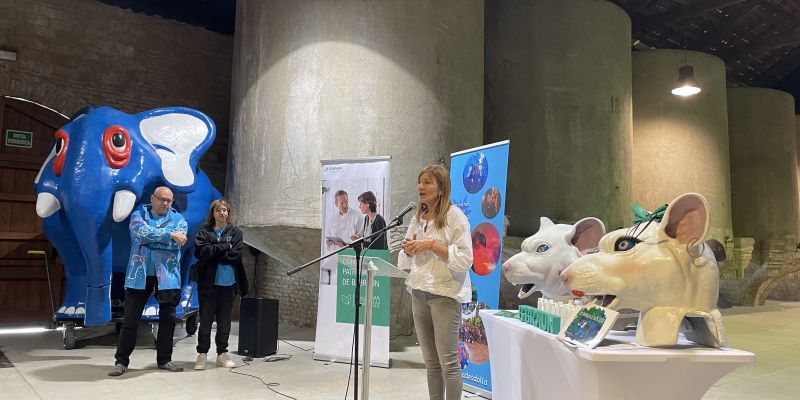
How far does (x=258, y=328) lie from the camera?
18.7ft

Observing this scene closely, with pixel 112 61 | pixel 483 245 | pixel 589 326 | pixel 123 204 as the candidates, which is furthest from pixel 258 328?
pixel 112 61

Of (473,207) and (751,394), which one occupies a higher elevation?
(473,207)

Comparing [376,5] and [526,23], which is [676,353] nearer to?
[376,5]

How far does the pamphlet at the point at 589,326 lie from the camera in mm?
2375

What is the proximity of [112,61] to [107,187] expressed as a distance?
3.31m

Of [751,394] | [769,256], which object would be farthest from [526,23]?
[769,256]

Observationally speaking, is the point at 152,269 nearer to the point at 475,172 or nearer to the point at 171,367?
the point at 171,367

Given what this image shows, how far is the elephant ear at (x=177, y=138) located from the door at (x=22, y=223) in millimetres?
2556

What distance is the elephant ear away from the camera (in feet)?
20.1

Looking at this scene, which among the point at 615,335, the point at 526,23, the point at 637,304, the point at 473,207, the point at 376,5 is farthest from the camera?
the point at 526,23

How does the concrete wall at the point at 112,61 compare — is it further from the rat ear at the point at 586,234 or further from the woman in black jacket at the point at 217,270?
the rat ear at the point at 586,234

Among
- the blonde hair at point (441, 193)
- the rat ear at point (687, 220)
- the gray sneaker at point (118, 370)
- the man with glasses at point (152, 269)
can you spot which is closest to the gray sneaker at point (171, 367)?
the man with glasses at point (152, 269)

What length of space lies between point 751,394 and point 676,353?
10.2 feet

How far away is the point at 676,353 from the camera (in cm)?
230
